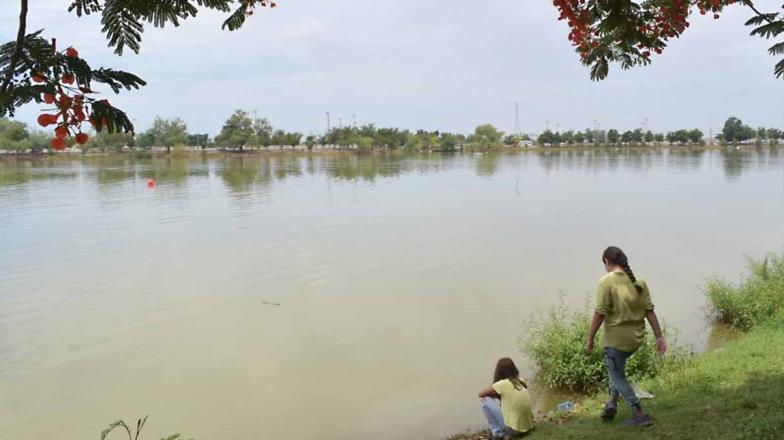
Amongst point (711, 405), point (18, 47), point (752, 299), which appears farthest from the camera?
Result: point (752, 299)

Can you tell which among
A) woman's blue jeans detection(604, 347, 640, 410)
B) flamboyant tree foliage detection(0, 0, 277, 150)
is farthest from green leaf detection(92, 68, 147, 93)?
woman's blue jeans detection(604, 347, 640, 410)

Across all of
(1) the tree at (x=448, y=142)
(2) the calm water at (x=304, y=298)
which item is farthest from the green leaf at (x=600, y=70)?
(1) the tree at (x=448, y=142)

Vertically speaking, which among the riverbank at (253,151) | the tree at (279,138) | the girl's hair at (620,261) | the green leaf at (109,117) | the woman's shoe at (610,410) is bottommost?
the woman's shoe at (610,410)

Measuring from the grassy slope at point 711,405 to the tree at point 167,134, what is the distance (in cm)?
9562

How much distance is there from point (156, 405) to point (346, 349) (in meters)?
2.85

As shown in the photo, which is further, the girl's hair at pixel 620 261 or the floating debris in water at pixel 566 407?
the floating debris in water at pixel 566 407

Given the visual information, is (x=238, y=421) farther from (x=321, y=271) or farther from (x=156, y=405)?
(x=321, y=271)

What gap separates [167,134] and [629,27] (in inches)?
3974

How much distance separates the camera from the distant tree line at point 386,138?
92250 mm

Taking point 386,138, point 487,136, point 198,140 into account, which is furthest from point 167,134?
point 487,136

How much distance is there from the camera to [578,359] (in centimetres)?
694

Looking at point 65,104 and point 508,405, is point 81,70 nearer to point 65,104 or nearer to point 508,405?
point 65,104

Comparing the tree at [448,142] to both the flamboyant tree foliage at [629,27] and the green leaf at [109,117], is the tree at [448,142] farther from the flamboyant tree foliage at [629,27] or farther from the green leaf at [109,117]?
the green leaf at [109,117]

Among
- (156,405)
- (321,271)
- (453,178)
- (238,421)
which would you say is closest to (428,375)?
(238,421)
